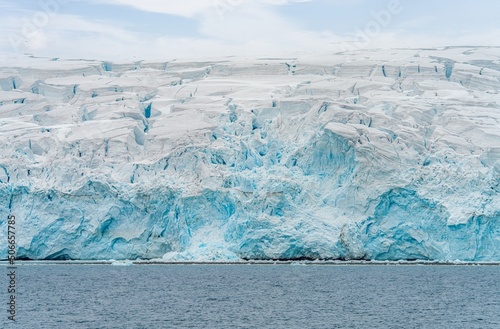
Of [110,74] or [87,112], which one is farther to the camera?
[110,74]

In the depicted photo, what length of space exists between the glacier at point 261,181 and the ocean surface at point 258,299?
136 cm

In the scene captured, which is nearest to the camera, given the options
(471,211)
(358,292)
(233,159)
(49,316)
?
(49,316)

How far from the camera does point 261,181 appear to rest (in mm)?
31828

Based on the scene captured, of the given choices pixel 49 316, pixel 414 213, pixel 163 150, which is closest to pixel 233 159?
pixel 163 150

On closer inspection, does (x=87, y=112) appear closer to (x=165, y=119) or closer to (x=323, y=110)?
(x=165, y=119)

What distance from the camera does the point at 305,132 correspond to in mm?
33594

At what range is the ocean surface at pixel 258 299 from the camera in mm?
19969

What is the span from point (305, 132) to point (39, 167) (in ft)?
34.5

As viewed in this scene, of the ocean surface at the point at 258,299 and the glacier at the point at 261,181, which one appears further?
the glacier at the point at 261,181

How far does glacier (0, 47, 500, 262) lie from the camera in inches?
1206

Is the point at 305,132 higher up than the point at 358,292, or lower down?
higher up

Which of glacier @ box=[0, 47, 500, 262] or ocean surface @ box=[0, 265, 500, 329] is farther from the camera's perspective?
glacier @ box=[0, 47, 500, 262]

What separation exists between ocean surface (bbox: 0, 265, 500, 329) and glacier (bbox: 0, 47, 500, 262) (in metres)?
1.36

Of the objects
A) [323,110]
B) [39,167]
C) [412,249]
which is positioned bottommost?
[412,249]
